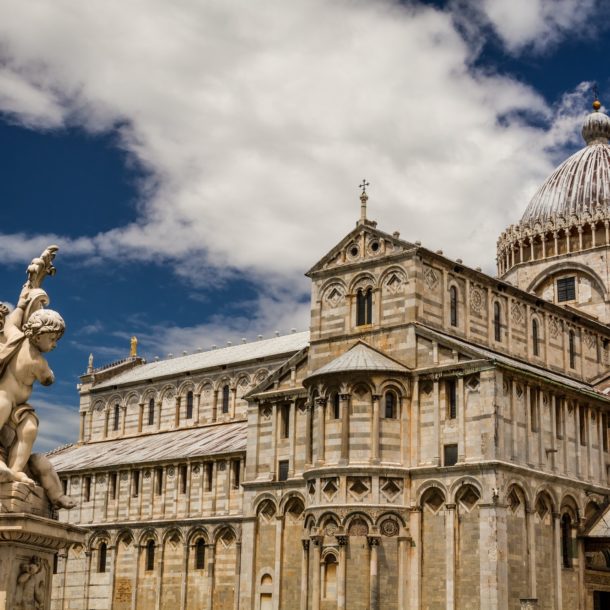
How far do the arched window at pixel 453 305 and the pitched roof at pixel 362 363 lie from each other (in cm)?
403

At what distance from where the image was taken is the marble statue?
1372 centimetres

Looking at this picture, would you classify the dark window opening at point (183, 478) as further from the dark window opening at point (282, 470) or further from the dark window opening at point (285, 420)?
the dark window opening at point (285, 420)

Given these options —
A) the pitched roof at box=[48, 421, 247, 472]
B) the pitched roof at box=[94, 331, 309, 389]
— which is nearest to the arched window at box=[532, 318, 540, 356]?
the pitched roof at box=[48, 421, 247, 472]

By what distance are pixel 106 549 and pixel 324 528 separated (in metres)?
26.0

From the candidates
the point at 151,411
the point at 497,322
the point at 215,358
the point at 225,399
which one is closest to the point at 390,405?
the point at 497,322

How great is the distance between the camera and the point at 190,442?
220 feet

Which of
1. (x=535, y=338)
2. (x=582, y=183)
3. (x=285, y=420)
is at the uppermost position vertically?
(x=582, y=183)

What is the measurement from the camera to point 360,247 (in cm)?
4769

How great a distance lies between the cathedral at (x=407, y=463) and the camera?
41625 millimetres

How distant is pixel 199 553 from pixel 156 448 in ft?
36.3

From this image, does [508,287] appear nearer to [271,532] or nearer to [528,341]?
[528,341]

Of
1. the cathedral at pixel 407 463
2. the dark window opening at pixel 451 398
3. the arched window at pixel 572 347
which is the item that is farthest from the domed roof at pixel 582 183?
the dark window opening at pixel 451 398

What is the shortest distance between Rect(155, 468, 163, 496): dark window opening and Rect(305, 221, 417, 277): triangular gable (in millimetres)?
20328

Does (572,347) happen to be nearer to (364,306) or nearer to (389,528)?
(364,306)
